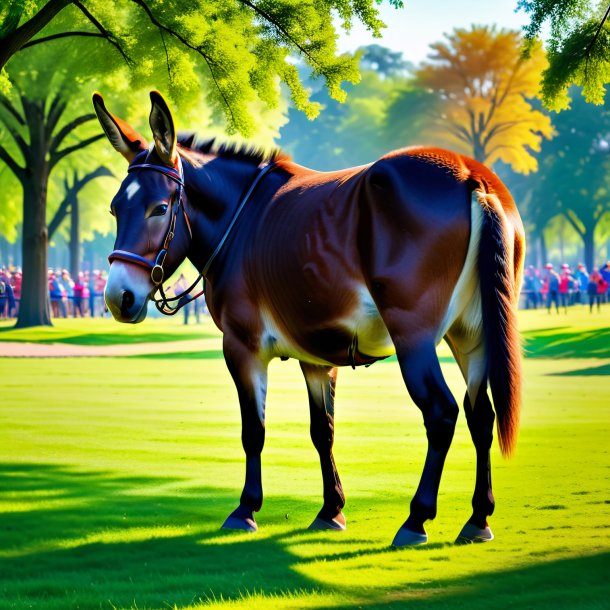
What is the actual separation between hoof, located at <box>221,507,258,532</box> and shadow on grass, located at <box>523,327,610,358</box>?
20205 mm

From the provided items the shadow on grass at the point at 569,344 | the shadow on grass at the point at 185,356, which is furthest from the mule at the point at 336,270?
the shadow on grass at the point at 185,356

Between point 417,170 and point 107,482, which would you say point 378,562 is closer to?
point 417,170

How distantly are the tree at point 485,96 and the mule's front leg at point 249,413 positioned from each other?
50.9 meters

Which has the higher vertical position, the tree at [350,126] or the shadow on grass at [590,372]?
the tree at [350,126]

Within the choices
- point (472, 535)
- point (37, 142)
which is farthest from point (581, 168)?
point (472, 535)

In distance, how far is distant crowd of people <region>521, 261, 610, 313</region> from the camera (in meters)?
46.4

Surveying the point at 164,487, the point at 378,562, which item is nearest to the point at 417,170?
the point at 378,562

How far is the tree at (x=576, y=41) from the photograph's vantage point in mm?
13430

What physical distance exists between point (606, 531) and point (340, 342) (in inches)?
84.7

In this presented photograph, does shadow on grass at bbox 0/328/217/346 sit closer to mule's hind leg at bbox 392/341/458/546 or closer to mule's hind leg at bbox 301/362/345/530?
mule's hind leg at bbox 301/362/345/530

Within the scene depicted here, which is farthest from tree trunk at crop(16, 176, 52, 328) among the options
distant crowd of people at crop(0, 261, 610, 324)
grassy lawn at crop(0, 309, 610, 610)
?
grassy lawn at crop(0, 309, 610, 610)

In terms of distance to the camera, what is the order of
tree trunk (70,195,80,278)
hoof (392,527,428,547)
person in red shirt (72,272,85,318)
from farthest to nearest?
tree trunk (70,195,80,278)
person in red shirt (72,272,85,318)
hoof (392,527,428,547)

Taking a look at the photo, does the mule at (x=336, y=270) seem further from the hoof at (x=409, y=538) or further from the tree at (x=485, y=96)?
the tree at (x=485, y=96)

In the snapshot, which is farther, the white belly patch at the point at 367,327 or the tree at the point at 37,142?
the tree at the point at 37,142
